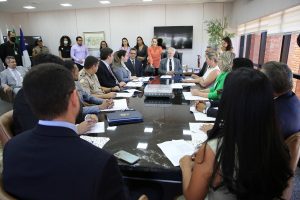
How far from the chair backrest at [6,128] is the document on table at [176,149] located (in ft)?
3.21

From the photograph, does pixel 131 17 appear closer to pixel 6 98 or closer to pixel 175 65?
pixel 175 65

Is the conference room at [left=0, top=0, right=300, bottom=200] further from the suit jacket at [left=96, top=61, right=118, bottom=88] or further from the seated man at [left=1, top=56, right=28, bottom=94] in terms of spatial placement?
the seated man at [left=1, top=56, right=28, bottom=94]

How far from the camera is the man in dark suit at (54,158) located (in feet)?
2.22

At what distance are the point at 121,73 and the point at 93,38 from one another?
4651 mm

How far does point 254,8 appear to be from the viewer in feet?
15.4

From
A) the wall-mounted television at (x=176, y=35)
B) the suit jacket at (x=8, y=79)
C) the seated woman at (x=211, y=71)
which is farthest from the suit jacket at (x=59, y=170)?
the wall-mounted television at (x=176, y=35)

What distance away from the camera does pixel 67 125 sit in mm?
793

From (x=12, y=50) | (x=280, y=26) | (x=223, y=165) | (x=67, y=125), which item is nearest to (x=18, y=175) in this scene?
(x=67, y=125)

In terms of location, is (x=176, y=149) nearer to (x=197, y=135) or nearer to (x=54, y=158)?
(x=197, y=135)

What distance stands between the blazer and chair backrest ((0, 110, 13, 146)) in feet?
7.43

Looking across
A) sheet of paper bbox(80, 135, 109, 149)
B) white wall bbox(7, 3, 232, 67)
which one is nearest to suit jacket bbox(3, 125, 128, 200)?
sheet of paper bbox(80, 135, 109, 149)

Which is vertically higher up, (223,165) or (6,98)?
(223,165)

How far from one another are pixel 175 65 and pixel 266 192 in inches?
148

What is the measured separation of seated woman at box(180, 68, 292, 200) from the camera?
799 mm
